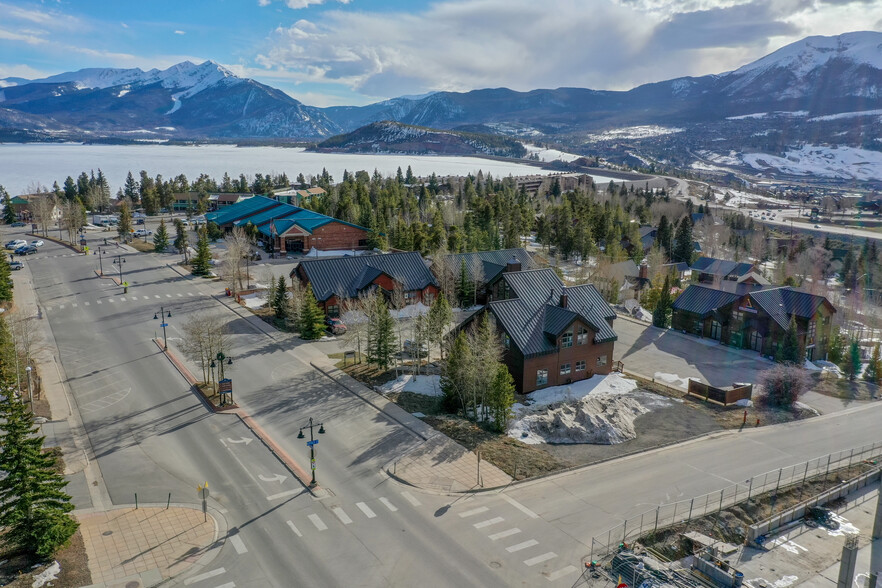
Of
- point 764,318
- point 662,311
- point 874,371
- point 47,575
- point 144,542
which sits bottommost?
point 874,371

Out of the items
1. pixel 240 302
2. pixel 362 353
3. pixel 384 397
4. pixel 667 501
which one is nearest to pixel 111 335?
pixel 240 302

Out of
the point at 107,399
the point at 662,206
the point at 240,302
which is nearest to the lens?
the point at 107,399

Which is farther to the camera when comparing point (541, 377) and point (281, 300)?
point (281, 300)

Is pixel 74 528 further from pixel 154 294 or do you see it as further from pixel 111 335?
pixel 154 294

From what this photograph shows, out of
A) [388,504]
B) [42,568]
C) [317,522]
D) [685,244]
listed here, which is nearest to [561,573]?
[388,504]

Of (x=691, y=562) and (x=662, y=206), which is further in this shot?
(x=662, y=206)

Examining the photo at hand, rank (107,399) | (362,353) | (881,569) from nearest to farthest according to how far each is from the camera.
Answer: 1. (881,569)
2. (107,399)
3. (362,353)

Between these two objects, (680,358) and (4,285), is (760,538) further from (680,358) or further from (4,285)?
(4,285)

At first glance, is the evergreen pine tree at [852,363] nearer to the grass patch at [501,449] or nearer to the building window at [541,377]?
the building window at [541,377]

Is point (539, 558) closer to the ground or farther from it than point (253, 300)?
closer to the ground
